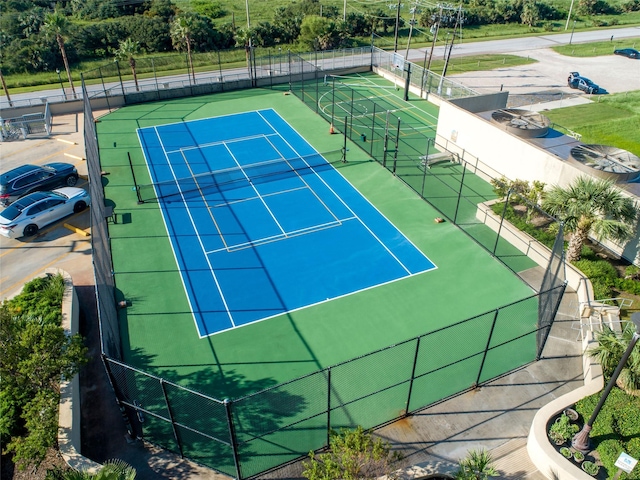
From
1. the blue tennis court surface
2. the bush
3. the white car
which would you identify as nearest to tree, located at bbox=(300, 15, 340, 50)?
the blue tennis court surface

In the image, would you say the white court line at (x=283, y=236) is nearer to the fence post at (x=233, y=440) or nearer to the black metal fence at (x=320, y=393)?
the black metal fence at (x=320, y=393)

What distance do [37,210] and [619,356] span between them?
23.4 metres

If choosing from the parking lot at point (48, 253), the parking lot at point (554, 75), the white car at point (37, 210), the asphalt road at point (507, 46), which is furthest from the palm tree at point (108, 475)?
the parking lot at point (554, 75)

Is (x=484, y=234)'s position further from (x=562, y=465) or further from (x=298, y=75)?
(x=298, y=75)

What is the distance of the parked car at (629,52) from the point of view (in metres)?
52.4

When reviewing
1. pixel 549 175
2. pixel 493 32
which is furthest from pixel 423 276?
pixel 493 32

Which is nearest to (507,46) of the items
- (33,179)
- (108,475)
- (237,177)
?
(237,177)

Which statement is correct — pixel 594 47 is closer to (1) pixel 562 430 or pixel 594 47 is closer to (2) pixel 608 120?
(2) pixel 608 120

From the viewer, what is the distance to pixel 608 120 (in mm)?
35656

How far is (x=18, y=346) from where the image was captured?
13133 millimetres

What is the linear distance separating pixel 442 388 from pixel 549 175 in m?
12.8

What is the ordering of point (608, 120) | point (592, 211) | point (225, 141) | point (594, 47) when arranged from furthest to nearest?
point (594, 47)
point (608, 120)
point (225, 141)
point (592, 211)

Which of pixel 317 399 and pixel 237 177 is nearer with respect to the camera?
pixel 317 399

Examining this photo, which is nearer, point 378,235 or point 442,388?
point 442,388
